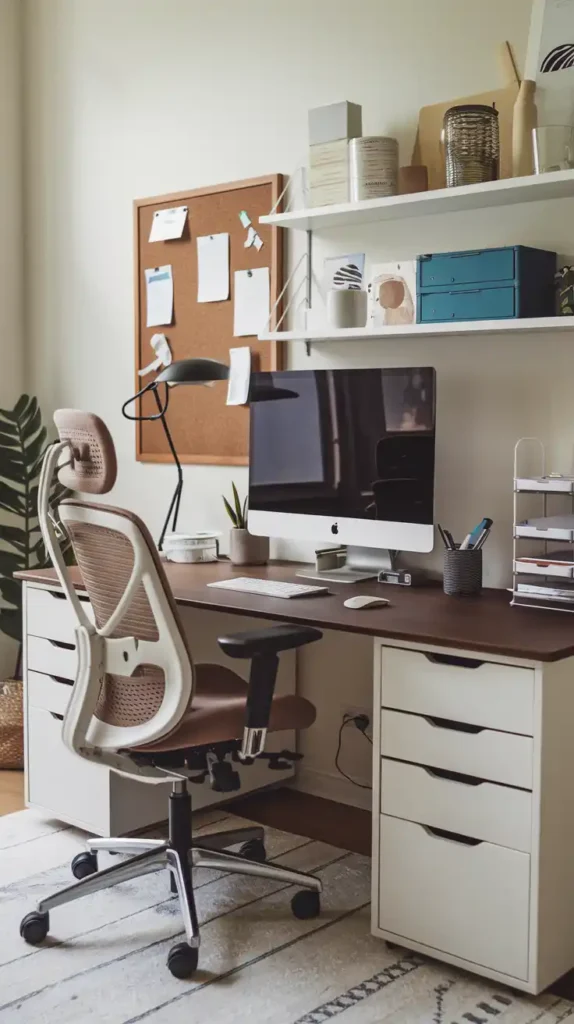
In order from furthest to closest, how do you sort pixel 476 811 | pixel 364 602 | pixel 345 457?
pixel 345 457 < pixel 364 602 < pixel 476 811

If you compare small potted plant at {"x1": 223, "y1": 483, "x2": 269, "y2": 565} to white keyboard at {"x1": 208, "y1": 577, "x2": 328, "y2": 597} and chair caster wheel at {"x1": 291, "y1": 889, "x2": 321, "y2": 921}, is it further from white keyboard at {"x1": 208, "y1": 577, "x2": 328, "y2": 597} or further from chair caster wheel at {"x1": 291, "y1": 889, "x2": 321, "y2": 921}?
chair caster wheel at {"x1": 291, "y1": 889, "x2": 321, "y2": 921}

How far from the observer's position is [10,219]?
4059 mm

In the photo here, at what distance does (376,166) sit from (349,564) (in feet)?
3.34

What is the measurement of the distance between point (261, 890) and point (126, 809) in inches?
17.5

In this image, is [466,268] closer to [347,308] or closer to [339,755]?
[347,308]

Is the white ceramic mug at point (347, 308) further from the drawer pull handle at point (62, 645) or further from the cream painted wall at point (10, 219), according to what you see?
the cream painted wall at point (10, 219)

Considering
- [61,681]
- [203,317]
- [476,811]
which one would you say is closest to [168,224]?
[203,317]

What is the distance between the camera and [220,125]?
3342mm

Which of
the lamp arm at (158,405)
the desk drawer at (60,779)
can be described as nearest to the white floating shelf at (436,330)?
the lamp arm at (158,405)

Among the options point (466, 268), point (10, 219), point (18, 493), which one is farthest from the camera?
point (10, 219)

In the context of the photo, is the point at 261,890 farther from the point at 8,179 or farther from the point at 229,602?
the point at 8,179

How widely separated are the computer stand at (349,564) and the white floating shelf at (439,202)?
2.82 ft

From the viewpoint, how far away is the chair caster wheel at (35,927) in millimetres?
2336

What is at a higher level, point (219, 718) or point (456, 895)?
point (219, 718)
